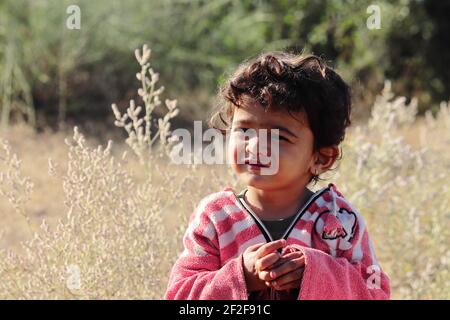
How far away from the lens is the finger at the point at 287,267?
1726 mm

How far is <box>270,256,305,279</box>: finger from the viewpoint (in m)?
1.73

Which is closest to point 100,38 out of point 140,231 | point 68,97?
point 68,97

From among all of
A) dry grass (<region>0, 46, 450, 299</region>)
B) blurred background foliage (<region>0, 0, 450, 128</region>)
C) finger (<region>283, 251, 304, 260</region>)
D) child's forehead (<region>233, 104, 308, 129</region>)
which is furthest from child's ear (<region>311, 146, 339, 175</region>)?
blurred background foliage (<region>0, 0, 450, 128</region>)

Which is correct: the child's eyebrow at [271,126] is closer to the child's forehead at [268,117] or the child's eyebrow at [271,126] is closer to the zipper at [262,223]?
the child's forehead at [268,117]

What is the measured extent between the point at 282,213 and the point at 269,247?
240mm

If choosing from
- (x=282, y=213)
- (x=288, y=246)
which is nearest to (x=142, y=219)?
(x=282, y=213)

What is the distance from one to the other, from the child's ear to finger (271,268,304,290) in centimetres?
33

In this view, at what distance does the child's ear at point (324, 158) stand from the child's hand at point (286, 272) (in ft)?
1.04

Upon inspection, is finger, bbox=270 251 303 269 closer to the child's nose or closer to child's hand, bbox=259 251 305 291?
child's hand, bbox=259 251 305 291

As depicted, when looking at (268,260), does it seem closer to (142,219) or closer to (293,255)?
(293,255)

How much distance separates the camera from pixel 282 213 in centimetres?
195

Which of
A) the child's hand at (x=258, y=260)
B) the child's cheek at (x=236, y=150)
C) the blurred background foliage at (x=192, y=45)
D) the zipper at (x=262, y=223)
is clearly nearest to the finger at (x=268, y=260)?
the child's hand at (x=258, y=260)

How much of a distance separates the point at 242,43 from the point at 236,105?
6726mm

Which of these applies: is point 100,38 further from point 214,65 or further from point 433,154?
point 433,154
